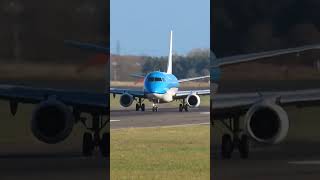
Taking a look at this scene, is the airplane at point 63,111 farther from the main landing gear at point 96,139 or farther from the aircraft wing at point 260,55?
the aircraft wing at point 260,55

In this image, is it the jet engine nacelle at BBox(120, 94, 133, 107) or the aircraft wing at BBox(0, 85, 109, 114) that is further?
the jet engine nacelle at BBox(120, 94, 133, 107)

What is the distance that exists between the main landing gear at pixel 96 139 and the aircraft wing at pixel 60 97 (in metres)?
0.12

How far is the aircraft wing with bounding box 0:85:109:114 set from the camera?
679 cm

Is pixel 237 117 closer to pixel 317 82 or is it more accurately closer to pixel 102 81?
pixel 317 82

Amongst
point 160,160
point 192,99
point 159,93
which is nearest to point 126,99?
point 159,93

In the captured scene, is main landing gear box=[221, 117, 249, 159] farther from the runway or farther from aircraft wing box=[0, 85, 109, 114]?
the runway

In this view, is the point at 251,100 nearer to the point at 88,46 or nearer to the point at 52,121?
the point at 88,46

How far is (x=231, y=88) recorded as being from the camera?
6.85 m

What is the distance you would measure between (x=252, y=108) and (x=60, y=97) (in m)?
2.04

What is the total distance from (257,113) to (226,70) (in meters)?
0.56

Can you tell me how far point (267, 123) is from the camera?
22.9 feet

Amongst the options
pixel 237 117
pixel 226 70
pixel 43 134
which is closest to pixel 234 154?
pixel 237 117

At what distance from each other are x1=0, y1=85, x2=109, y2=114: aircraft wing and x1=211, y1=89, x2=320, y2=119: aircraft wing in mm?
1198

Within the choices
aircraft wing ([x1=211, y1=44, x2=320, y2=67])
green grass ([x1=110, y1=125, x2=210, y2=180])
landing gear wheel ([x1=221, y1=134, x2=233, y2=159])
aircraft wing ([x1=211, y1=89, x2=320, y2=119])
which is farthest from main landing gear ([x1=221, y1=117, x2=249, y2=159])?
green grass ([x1=110, y1=125, x2=210, y2=180])
